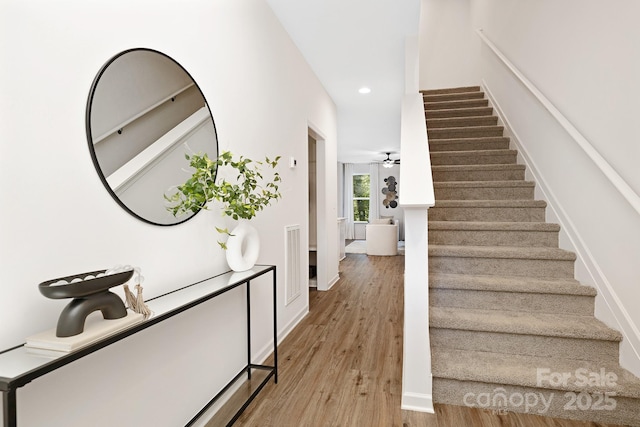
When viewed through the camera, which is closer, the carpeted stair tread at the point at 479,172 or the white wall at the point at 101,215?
the white wall at the point at 101,215

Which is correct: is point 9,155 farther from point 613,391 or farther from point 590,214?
point 590,214

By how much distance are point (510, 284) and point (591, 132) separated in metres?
1.07

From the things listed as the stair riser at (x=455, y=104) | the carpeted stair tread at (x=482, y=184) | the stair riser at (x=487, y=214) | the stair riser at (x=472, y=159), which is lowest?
the stair riser at (x=487, y=214)

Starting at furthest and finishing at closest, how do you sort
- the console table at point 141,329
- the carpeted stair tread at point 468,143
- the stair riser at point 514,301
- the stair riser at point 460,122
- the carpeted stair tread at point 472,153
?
the stair riser at point 460,122 → the carpeted stair tread at point 468,143 → the carpeted stair tread at point 472,153 → the stair riser at point 514,301 → the console table at point 141,329

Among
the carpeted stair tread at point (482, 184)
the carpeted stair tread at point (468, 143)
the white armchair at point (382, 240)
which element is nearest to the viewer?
the carpeted stair tread at point (482, 184)

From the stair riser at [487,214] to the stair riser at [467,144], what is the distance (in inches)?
41.8

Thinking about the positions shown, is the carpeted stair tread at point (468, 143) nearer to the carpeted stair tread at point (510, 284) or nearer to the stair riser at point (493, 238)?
the stair riser at point (493, 238)

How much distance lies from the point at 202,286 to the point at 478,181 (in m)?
2.69

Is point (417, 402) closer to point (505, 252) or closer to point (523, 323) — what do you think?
point (523, 323)

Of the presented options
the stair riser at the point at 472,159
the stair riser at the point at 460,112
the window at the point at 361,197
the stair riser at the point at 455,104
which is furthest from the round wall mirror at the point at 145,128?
the window at the point at 361,197

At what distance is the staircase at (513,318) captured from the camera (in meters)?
1.68

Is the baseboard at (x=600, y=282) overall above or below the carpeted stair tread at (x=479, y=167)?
below

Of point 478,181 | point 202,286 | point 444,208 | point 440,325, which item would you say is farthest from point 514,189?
point 202,286

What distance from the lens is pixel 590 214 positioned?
6.78 ft
